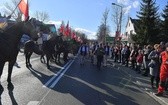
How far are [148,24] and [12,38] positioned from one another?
4733cm

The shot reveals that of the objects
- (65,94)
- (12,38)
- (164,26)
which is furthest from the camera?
(164,26)

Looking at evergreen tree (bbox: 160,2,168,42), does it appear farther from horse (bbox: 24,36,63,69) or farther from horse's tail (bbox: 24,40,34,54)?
horse's tail (bbox: 24,40,34,54)

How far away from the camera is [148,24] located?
57.7 meters

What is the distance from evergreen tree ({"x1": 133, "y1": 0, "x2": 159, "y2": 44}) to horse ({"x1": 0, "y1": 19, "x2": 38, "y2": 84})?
1782 inches

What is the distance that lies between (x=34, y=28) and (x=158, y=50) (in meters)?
5.68

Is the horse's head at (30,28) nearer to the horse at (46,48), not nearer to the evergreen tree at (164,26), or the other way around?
the horse at (46,48)

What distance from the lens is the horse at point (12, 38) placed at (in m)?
11.6

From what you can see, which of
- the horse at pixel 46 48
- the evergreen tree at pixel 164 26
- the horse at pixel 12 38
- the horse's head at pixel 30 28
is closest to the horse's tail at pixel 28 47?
the horse at pixel 46 48

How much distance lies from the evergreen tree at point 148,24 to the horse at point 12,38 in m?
45.3

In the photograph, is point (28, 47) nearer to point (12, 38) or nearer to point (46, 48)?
point (46, 48)

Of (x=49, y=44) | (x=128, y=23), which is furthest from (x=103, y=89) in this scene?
(x=128, y=23)

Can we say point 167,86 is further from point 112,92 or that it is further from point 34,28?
point 34,28

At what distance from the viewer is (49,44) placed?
24.8 metres

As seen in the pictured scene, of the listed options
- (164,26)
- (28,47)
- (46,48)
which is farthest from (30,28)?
(164,26)
